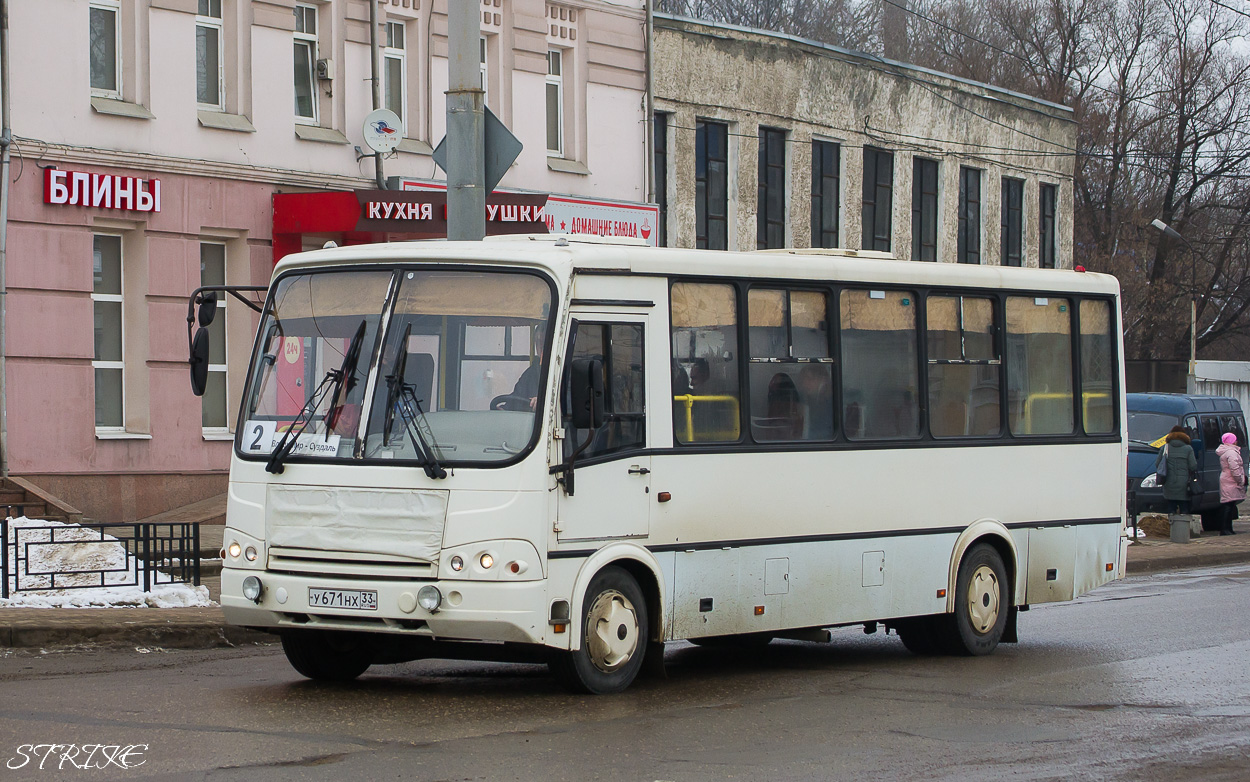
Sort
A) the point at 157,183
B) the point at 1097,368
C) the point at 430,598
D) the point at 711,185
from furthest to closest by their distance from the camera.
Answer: the point at 711,185
the point at 157,183
the point at 1097,368
the point at 430,598

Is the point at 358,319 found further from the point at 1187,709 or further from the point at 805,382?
the point at 1187,709

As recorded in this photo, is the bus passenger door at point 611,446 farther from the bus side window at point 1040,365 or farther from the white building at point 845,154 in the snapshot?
the white building at point 845,154

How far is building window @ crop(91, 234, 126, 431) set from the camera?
2084cm

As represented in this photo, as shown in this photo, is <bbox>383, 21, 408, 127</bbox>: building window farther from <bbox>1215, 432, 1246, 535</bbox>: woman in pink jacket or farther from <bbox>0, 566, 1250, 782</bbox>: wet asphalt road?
<bbox>1215, 432, 1246, 535</bbox>: woman in pink jacket

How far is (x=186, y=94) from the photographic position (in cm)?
2119

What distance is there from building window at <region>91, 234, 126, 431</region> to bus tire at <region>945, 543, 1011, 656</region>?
12.1 m

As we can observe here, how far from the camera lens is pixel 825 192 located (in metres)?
31.4

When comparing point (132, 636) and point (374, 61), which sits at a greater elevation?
point (374, 61)

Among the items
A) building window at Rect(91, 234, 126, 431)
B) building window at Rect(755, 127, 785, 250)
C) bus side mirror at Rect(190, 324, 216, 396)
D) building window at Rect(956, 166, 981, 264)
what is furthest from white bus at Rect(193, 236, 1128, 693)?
building window at Rect(956, 166, 981, 264)

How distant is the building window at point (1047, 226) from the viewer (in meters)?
37.8

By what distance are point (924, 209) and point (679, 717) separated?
2599 centimetres

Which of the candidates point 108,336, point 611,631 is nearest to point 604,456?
point 611,631

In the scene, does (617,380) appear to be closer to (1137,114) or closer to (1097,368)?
(1097,368)

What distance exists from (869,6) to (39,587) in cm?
4220
